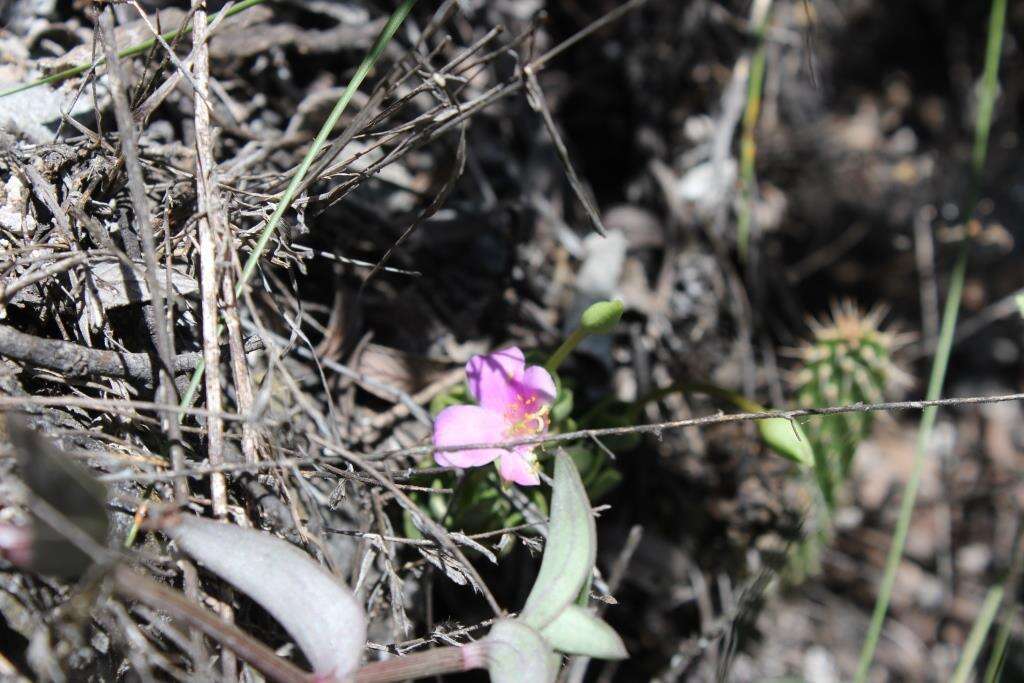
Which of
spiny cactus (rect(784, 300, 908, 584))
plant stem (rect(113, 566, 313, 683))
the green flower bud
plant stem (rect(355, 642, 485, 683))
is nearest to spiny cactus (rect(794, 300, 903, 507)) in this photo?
spiny cactus (rect(784, 300, 908, 584))

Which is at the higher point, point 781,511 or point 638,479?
point 638,479

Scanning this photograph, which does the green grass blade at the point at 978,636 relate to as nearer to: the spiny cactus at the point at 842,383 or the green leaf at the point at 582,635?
the spiny cactus at the point at 842,383

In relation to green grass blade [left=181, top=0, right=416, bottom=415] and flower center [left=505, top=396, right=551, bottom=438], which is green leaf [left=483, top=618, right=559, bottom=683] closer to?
flower center [left=505, top=396, right=551, bottom=438]

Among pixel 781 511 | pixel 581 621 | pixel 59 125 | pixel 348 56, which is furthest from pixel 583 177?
pixel 581 621

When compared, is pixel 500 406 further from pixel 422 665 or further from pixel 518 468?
pixel 422 665

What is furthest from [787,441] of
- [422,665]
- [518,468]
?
[422,665]

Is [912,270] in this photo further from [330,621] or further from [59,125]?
[59,125]

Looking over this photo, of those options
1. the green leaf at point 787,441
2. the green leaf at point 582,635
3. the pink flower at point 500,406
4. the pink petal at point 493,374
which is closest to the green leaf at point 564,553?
the green leaf at point 582,635
